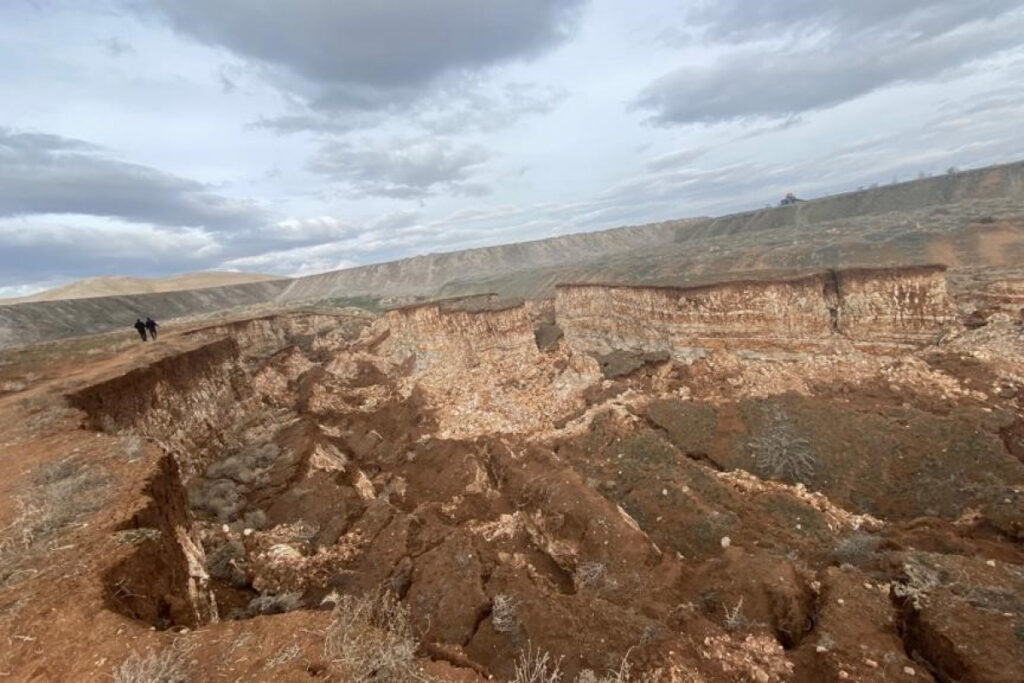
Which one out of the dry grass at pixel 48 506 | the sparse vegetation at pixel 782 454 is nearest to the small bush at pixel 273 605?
the dry grass at pixel 48 506

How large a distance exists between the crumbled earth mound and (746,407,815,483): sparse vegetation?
101 mm

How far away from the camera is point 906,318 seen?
2236 centimetres

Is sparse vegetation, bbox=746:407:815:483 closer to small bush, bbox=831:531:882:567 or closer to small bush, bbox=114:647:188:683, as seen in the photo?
small bush, bbox=831:531:882:567

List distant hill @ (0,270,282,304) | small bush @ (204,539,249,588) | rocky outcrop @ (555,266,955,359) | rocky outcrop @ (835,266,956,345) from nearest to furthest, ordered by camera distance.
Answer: small bush @ (204,539,249,588)
rocky outcrop @ (835,266,956,345)
rocky outcrop @ (555,266,955,359)
distant hill @ (0,270,282,304)

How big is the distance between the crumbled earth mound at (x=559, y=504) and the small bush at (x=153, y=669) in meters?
0.03

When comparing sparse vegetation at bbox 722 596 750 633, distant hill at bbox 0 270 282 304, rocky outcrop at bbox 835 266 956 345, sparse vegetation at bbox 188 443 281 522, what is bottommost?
sparse vegetation at bbox 722 596 750 633

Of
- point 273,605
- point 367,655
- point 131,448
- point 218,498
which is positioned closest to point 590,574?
point 273,605

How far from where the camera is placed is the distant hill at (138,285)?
9338 centimetres

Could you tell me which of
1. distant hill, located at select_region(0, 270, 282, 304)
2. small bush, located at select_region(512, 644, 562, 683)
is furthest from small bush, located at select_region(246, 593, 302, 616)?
distant hill, located at select_region(0, 270, 282, 304)

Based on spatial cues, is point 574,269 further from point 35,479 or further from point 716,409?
point 35,479

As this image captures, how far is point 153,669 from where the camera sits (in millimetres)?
4395

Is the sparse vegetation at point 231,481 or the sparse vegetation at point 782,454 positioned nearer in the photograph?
the sparse vegetation at point 231,481

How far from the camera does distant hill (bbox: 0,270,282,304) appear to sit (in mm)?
93375

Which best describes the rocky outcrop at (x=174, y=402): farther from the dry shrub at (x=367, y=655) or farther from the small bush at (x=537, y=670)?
the small bush at (x=537, y=670)
